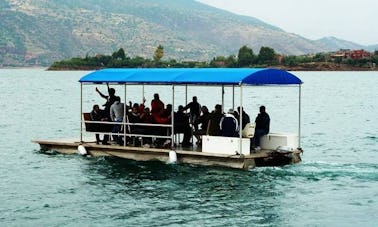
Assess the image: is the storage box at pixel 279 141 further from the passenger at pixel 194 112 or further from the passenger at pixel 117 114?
the passenger at pixel 117 114

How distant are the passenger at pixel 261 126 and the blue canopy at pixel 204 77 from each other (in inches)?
52.4

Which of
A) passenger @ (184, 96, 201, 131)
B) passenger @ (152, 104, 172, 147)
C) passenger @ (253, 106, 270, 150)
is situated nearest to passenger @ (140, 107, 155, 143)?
passenger @ (152, 104, 172, 147)

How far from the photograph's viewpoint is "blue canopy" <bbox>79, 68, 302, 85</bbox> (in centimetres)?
2461

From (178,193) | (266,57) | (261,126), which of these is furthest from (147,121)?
(266,57)

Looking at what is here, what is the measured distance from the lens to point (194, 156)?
25.2 meters

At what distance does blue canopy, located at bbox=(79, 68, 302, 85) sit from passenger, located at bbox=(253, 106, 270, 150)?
133 cm

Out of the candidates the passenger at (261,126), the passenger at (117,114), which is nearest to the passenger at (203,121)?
the passenger at (261,126)

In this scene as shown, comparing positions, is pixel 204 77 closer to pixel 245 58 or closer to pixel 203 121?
pixel 203 121

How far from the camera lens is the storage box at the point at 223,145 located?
24.4 m

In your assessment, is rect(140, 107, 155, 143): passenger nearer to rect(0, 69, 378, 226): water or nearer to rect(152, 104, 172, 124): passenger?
rect(152, 104, 172, 124): passenger

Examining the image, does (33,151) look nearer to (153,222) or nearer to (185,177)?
(185,177)

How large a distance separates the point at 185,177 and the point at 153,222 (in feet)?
18.8

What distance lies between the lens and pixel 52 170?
27.7 m

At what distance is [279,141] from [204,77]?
11.6ft
